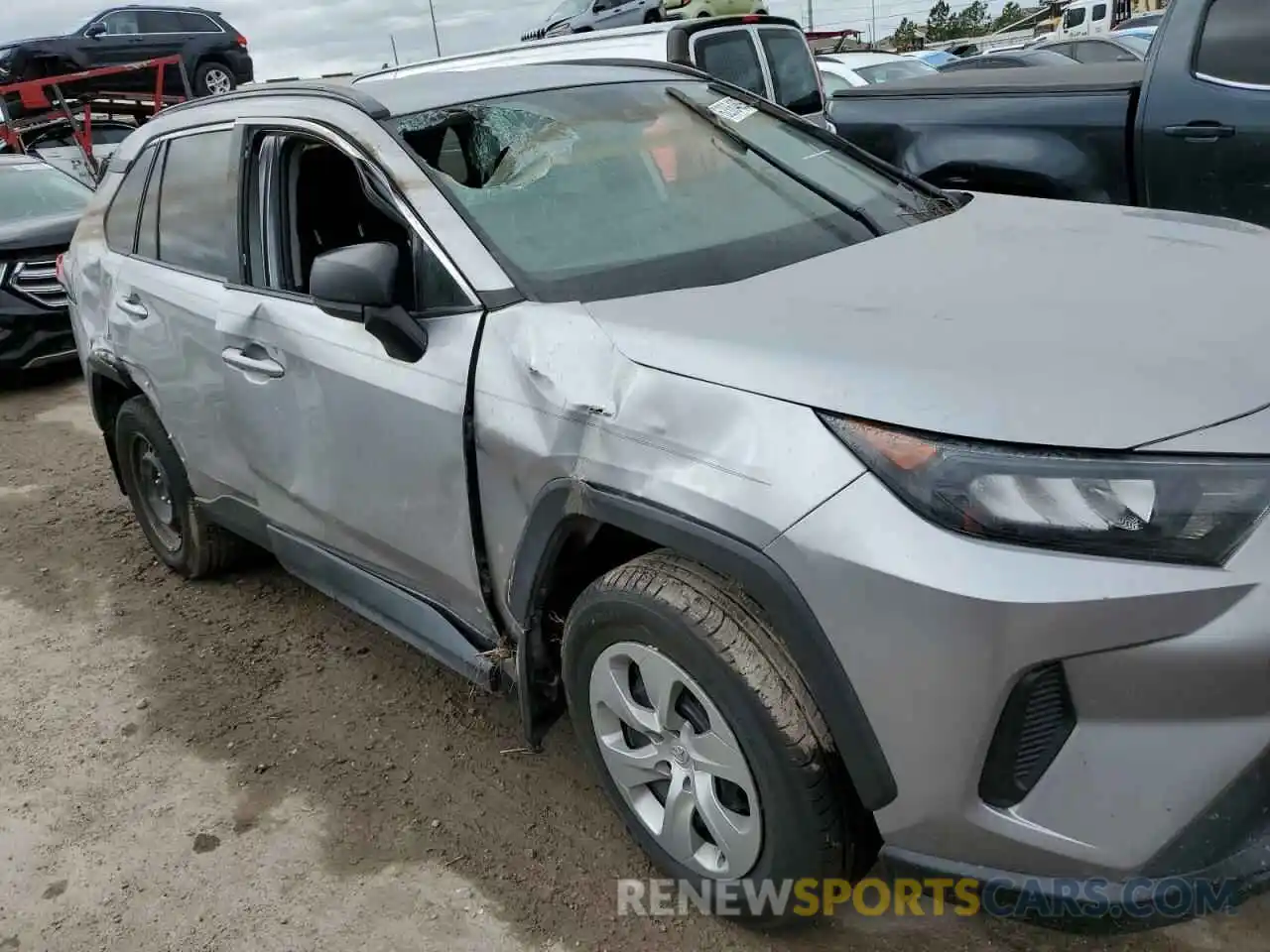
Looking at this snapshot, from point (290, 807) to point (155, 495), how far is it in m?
1.90

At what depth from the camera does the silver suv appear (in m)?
1.59

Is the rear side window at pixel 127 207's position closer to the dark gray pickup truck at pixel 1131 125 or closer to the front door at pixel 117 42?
the dark gray pickup truck at pixel 1131 125

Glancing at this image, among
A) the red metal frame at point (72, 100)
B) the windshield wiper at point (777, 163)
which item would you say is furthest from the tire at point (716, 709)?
the red metal frame at point (72, 100)

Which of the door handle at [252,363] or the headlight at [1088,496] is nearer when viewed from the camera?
the headlight at [1088,496]

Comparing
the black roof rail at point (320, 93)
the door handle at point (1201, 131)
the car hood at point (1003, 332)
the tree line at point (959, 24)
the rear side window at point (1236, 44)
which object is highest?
the black roof rail at point (320, 93)

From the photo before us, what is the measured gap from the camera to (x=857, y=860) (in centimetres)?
196

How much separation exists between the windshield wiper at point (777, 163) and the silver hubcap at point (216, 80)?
15.5 m

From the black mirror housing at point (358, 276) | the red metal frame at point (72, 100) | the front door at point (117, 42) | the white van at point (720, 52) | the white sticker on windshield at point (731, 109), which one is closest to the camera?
the black mirror housing at point (358, 276)

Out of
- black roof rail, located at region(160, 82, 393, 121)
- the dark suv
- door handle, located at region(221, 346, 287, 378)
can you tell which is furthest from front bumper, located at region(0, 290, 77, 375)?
the dark suv

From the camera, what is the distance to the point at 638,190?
272cm

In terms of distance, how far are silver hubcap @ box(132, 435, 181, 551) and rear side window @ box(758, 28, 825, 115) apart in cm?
579

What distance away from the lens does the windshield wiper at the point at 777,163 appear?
279 cm

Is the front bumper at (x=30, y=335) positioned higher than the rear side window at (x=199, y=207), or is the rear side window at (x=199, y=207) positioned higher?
the rear side window at (x=199, y=207)

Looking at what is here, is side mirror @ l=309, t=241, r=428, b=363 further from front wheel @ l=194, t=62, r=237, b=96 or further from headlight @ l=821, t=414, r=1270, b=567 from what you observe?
front wheel @ l=194, t=62, r=237, b=96
